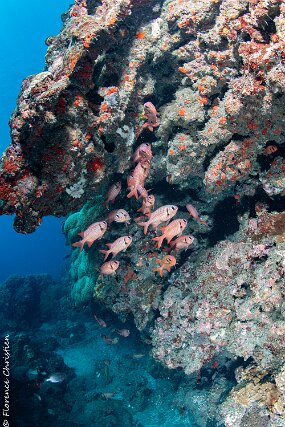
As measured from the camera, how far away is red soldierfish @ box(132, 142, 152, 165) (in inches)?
208

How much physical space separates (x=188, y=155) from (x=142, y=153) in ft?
2.66

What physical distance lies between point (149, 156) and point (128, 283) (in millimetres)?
2913

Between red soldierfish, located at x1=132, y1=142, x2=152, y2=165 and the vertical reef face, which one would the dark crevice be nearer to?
the vertical reef face

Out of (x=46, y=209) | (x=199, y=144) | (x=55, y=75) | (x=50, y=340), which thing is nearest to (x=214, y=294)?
(x=199, y=144)

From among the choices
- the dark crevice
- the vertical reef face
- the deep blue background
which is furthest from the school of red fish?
the deep blue background

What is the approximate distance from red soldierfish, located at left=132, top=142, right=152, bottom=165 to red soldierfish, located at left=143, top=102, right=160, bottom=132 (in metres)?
0.44

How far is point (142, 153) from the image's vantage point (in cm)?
531

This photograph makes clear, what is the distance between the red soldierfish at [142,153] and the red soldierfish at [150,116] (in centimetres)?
44

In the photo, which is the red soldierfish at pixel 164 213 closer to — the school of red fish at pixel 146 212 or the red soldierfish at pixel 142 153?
the school of red fish at pixel 146 212

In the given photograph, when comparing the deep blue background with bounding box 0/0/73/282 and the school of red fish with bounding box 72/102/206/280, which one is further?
the deep blue background with bounding box 0/0/73/282

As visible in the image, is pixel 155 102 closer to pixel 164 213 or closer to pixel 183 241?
pixel 164 213

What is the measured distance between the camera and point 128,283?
664 cm

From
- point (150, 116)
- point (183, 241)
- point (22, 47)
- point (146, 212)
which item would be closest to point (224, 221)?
point (183, 241)

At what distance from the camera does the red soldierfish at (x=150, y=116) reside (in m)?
5.25
